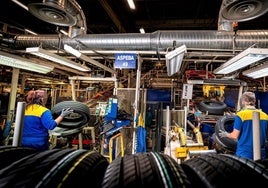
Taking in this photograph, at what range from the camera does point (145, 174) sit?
2.29 ft

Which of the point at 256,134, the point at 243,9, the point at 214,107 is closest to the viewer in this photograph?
the point at 256,134

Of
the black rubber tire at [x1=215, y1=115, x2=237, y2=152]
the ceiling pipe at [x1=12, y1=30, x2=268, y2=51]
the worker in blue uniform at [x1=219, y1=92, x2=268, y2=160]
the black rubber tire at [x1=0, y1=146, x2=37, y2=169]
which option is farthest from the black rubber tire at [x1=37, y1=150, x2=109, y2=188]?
the ceiling pipe at [x1=12, y1=30, x2=268, y2=51]

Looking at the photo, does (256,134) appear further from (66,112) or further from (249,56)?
(66,112)

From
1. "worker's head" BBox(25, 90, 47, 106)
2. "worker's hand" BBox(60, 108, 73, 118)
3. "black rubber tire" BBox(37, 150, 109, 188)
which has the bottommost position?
"black rubber tire" BBox(37, 150, 109, 188)

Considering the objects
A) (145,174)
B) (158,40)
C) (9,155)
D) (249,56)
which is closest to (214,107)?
(158,40)

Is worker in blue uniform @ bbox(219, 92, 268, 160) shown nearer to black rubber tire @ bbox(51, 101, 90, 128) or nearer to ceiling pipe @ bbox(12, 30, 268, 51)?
ceiling pipe @ bbox(12, 30, 268, 51)

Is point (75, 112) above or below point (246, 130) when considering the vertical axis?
above

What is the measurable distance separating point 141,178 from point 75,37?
4.61m

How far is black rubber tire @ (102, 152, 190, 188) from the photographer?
25.4 inches

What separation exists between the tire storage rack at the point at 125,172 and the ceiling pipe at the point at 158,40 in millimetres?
3790

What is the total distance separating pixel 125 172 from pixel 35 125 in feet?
8.65

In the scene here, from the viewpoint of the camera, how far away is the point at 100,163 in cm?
92

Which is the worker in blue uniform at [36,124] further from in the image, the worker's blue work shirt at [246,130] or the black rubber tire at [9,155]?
the worker's blue work shirt at [246,130]

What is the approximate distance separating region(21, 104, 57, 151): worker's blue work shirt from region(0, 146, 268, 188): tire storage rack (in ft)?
7.24
